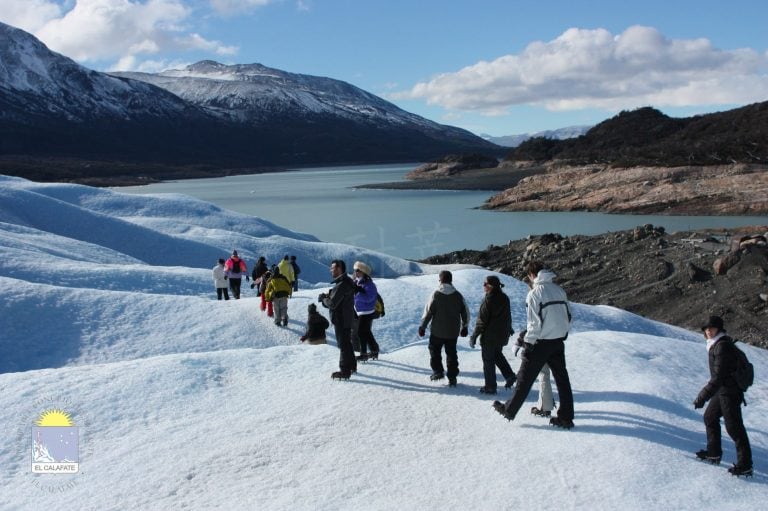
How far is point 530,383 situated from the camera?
19.0ft

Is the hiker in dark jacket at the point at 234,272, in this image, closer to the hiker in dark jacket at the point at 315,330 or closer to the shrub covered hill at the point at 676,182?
the hiker in dark jacket at the point at 315,330

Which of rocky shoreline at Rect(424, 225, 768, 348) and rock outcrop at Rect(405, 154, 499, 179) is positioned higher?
rock outcrop at Rect(405, 154, 499, 179)

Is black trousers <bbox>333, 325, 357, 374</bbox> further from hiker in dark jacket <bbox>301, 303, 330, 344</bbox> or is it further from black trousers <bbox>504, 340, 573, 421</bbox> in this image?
hiker in dark jacket <bbox>301, 303, 330, 344</bbox>

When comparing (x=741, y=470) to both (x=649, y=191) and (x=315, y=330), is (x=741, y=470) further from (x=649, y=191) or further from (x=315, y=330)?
(x=649, y=191)

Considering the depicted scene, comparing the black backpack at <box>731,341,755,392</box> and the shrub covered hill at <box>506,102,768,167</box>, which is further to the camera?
the shrub covered hill at <box>506,102,768,167</box>

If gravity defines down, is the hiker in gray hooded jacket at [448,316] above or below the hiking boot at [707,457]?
above

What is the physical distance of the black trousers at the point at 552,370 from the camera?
227 inches

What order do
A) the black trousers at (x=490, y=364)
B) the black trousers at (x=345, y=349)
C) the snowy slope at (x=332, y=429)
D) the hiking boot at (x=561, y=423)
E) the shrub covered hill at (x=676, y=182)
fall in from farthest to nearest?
1. the shrub covered hill at (x=676, y=182)
2. the black trousers at (x=345, y=349)
3. the black trousers at (x=490, y=364)
4. the hiking boot at (x=561, y=423)
5. the snowy slope at (x=332, y=429)

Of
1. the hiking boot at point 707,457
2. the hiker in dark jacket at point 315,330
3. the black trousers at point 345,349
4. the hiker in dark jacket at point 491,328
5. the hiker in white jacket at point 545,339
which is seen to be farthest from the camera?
the hiker in dark jacket at point 315,330

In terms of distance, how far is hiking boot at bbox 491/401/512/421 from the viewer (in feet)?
19.5

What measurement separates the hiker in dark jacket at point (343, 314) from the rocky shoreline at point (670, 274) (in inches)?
534

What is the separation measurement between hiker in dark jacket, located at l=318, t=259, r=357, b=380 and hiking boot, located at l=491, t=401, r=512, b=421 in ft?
5.97

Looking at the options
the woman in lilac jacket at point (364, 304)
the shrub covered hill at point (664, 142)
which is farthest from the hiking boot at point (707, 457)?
the shrub covered hill at point (664, 142)

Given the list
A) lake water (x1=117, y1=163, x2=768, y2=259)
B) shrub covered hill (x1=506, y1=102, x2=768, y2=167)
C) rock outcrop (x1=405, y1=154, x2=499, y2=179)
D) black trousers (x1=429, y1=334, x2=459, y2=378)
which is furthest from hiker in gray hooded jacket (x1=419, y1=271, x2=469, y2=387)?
rock outcrop (x1=405, y1=154, x2=499, y2=179)
